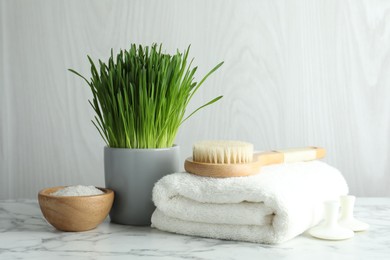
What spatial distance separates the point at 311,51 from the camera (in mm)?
1377

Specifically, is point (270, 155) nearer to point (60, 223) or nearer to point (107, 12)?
point (60, 223)

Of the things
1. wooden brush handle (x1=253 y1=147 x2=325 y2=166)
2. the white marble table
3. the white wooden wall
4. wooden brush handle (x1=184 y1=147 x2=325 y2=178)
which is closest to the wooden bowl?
the white marble table

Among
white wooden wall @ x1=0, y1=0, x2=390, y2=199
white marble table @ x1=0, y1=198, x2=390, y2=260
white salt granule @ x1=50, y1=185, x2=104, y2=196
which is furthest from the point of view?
white wooden wall @ x1=0, y1=0, x2=390, y2=199

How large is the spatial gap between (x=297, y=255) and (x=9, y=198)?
0.83 m

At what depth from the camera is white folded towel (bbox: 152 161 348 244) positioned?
2.85ft

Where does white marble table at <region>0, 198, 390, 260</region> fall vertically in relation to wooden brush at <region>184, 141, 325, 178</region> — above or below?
below

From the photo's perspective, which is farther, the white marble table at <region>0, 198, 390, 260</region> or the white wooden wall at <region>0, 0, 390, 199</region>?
the white wooden wall at <region>0, 0, 390, 199</region>

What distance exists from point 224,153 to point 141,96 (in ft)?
0.55

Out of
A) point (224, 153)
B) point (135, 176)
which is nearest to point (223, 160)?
point (224, 153)

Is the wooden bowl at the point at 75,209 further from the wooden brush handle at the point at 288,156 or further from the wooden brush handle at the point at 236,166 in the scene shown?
the wooden brush handle at the point at 288,156

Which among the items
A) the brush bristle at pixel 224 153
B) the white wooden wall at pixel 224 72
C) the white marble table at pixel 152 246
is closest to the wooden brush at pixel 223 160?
the brush bristle at pixel 224 153

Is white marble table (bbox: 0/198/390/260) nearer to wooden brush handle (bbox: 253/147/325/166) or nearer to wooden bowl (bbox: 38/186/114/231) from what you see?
wooden bowl (bbox: 38/186/114/231)

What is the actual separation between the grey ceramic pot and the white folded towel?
0.04m

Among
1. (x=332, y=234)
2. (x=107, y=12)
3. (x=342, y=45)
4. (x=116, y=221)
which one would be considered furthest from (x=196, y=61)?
(x=332, y=234)
